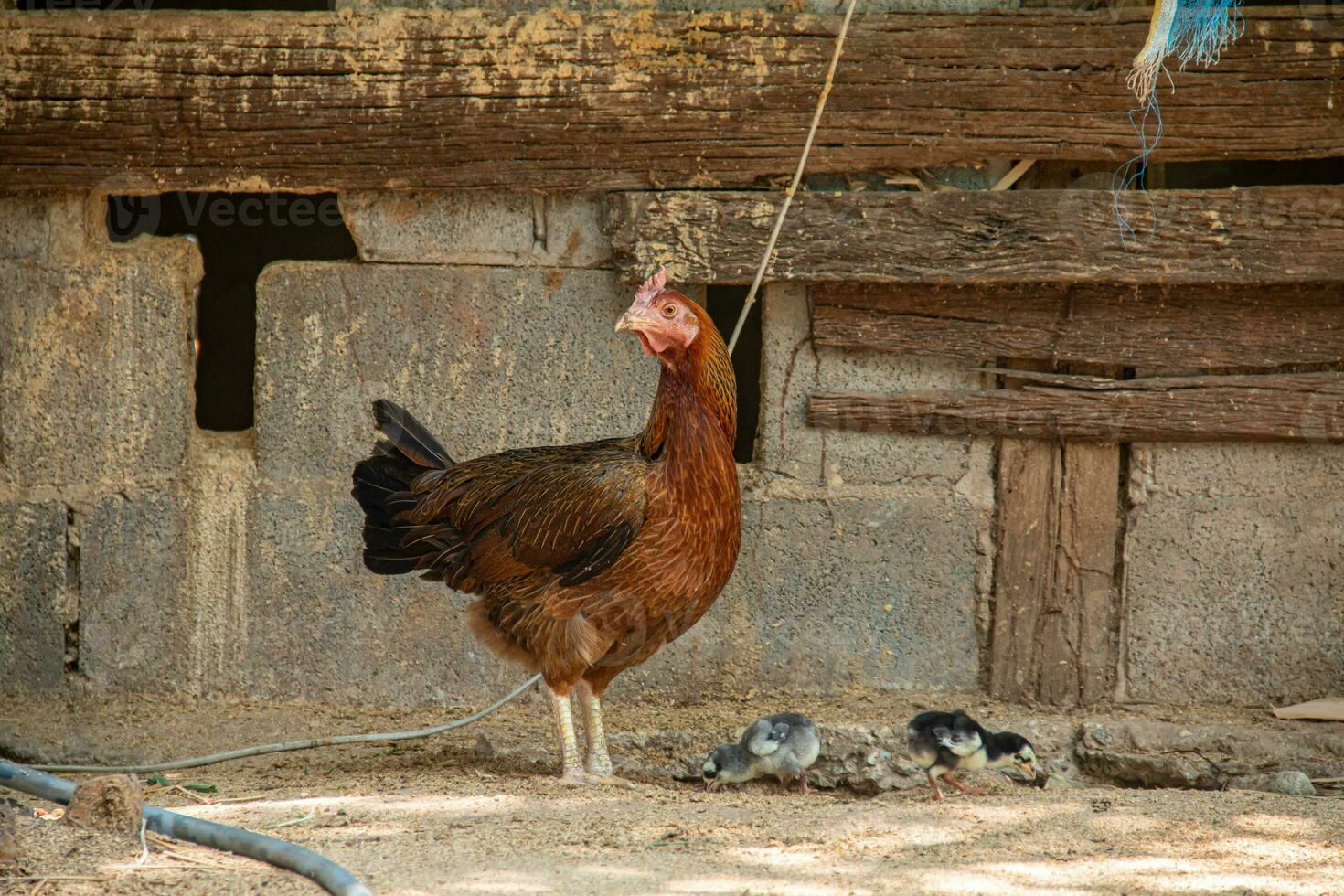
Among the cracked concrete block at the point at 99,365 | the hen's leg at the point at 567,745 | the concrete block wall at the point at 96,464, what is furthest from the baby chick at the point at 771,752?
the cracked concrete block at the point at 99,365

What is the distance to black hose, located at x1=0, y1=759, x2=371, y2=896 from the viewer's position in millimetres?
2812

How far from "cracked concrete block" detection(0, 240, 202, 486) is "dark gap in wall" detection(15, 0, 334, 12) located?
1.00m

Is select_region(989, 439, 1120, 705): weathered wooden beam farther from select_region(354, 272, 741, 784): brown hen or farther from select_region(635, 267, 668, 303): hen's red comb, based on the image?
select_region(635, 267, 668, 303): hen's red comb

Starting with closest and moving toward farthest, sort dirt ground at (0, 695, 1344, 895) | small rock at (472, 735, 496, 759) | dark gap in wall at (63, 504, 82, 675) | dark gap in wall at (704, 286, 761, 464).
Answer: dirt ground at (0, 695, 1344, 895) → small rock at (472, 735, 496, 759) → dark gap in wall at (63, 504, 82, 675) → dark gap in wall at (704, 286, 761, 464)

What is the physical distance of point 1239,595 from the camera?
195 inches

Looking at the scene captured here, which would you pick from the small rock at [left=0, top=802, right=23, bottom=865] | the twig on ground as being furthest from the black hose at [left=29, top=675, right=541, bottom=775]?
Result: the small rock at [left=0, top=802, right=23, bottom=865]

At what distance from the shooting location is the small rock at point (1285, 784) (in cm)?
428

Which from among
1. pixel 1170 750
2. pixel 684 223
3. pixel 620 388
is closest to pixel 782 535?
pixel 620 388

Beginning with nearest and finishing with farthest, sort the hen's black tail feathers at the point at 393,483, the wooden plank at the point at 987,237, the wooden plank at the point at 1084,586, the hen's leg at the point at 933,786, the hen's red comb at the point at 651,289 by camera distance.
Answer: the hen's red comb at the point at 651,289, the hen's leg at the point at 933,786, the hen's black tail feathers at the point at 393,483, the wooden plank at the point at 987,237, the wooden plank at the point at 1084,586

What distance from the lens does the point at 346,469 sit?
5.04 metres

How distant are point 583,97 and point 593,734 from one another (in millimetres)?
2347

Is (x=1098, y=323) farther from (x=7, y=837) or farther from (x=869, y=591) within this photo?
(x=7, y=837)

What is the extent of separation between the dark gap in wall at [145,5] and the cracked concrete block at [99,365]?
1.00 meters

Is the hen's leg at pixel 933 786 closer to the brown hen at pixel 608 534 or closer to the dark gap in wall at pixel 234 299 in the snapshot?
the brown hen at pixel 608 534
